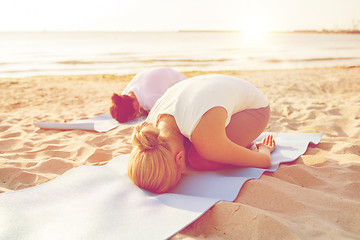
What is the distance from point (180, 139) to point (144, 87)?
264 centimetres

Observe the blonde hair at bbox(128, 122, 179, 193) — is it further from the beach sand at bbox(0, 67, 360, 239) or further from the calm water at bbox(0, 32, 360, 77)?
the calm water at bbox(0, 32, 360, 77)

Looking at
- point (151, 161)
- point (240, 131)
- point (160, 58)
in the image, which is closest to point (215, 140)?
point (151, 161)

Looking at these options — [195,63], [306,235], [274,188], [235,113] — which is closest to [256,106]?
[235,113]

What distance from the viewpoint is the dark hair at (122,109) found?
13.8 ft

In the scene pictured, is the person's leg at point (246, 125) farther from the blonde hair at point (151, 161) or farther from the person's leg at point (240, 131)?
the blonde hair at point (151, 161)

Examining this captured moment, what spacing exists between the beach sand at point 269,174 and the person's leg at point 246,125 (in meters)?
0.38

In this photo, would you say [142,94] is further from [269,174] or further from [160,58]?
[160,58]

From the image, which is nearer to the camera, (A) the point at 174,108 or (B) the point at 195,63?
(A) the point at 174,108

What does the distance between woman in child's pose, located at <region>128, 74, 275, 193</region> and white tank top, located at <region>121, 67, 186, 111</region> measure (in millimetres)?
2119

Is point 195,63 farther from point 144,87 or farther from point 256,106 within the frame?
point 256,106

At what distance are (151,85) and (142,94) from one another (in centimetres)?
21

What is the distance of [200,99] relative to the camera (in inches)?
78.4

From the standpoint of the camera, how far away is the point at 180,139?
6.64 feet

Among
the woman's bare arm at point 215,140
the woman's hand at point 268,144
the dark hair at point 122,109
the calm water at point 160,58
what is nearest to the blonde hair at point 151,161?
the woman's bare arm at point 215,140
